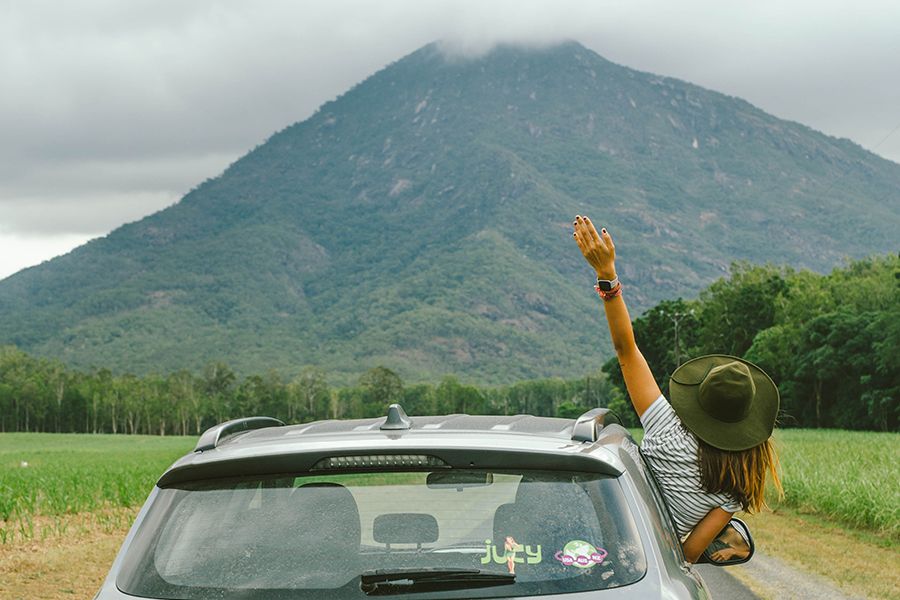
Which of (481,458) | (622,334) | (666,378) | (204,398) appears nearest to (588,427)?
(481,458)

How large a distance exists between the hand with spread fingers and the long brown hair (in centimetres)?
75

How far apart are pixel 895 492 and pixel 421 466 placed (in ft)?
45.0

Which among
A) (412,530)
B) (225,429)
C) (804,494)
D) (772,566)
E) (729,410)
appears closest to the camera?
(412,530)

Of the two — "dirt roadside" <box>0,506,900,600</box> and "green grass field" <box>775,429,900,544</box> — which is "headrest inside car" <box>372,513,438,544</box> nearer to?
"dirt roadside" <box>0,506,900,600</box>

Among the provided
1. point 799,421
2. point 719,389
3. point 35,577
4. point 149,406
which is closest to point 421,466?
point 719,389

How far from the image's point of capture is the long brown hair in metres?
4.44

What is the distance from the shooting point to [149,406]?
141 m

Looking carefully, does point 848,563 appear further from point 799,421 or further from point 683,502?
point 799,421

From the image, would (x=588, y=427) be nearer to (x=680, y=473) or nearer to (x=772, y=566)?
(x=680, y=473)

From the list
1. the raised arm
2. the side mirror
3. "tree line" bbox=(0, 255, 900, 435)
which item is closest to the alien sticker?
the raised arm

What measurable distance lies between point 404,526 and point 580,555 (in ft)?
1.97

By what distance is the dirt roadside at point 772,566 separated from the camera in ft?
34.8

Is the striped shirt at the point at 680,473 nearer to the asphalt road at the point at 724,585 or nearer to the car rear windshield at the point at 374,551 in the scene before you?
the car rear windshield at the point at 374,551

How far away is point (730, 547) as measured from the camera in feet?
15.5
